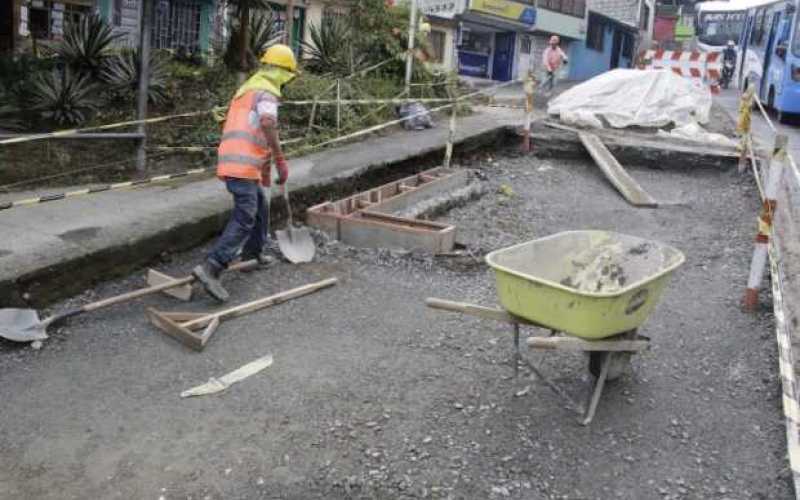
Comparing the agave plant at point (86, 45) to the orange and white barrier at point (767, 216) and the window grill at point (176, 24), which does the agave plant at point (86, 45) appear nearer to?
the window grill at point (176, 24)

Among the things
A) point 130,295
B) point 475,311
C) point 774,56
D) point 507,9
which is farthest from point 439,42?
point 475,311

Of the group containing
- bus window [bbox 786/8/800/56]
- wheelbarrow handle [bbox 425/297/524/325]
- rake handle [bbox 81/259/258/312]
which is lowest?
rake handle [bbox 81/259/258/312]

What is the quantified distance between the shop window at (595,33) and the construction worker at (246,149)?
3369 cm

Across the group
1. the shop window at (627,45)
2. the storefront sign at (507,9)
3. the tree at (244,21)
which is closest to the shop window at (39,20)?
the tree at (244,21)

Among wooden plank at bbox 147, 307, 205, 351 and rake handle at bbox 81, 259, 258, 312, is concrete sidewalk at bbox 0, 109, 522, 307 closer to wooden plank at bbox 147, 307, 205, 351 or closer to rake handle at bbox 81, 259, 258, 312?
rake handle at bbox 81, 259, 258, 312

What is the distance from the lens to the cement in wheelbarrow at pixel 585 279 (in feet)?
12.3

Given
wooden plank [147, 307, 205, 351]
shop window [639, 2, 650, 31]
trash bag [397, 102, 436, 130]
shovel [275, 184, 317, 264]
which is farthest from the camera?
shop window [639, 2, 650, 31]

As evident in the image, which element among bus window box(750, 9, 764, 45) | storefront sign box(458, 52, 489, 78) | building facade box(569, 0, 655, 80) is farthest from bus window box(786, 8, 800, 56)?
building facade box(569, 0, 655, 80)

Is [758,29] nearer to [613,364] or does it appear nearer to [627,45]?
[613,364]

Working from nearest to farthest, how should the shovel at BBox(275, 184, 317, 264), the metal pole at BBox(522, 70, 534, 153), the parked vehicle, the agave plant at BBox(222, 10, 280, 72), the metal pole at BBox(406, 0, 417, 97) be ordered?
the shovel at BBox(275, 184, 317, 264)
the agave plant at BBox(222, 10, 280, 72)
the metal pole at BBox(522, 70, 534, 153)
the metal pole at BBox(406, 0, 417, 97)
the parked vehicle

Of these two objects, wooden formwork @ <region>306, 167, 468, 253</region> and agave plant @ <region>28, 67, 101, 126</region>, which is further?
agave plant @ <region>28, 67, 101, 126</region>

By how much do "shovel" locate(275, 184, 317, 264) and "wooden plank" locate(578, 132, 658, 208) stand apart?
452 centimetres

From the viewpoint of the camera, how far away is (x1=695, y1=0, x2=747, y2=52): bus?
31109 millimetres

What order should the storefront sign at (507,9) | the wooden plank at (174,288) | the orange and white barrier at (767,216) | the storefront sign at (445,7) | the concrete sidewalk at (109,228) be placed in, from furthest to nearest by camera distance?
the storefront sign at (507,9) < the storefront sign at (445,7) < the orange and white barrier at (767,216) < the wooden plank at (174,288) < the concrete sidewalk at (109,228)
